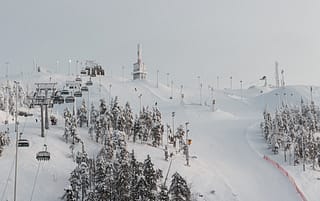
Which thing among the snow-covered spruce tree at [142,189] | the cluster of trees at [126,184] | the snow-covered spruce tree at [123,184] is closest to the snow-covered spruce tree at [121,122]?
the cluster of trees at [126,184]

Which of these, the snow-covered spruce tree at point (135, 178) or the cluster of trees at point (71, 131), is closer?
the snow-covered spruce tree at point (135, 178)

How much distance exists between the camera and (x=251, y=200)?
65438mm

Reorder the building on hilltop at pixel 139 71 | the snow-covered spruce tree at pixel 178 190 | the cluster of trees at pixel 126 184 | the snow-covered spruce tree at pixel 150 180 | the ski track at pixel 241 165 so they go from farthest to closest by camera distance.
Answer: the building on hilltop at pixel 139 71 < the ski track at pixel 241 165 < the snow-covered spruce tree at pixel 150 180 < the cluster of trees at pixel 126 184 < the snow-covered spruce tree at pixel 178 190

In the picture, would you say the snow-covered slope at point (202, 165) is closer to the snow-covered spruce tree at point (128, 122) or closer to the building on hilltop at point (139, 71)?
the snow-covered spruce tree at point (128, 122)

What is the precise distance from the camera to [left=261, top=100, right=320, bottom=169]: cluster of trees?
78000 millimetres

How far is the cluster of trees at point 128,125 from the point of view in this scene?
7612 cm

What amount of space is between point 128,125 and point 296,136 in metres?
28.8

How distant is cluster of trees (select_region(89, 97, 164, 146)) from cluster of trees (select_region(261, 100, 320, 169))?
21721 millimetres

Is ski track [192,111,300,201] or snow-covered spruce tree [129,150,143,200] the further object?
ski track [192,111,300,201]

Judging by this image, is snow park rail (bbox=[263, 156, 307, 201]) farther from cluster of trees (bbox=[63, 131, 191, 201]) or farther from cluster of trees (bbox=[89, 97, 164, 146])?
cluster of trees (bbox=[63, 131, 191, 201])

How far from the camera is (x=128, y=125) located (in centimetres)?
7969

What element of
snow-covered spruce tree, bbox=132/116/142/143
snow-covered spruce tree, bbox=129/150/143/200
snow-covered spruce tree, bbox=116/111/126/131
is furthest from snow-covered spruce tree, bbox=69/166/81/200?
snow-covered spruce tree, bbox=132/116/142/143

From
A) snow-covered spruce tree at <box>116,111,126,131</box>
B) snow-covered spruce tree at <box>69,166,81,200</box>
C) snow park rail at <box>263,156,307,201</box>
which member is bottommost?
snow park rail at <box>263,156,307,201</box>

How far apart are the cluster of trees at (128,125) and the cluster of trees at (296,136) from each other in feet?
71.3
